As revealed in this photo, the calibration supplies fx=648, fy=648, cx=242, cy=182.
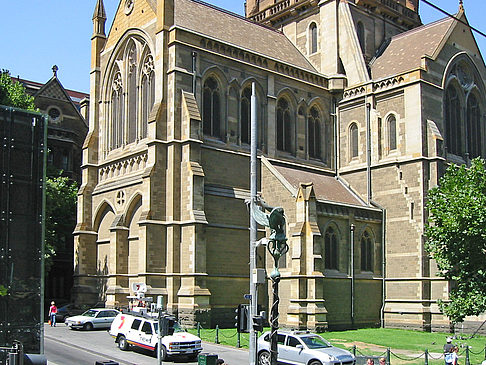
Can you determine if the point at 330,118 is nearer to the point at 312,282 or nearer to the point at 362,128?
the point at 362,128

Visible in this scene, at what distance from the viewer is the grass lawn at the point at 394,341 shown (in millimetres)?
28455

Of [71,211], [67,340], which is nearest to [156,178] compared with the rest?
[67,340]

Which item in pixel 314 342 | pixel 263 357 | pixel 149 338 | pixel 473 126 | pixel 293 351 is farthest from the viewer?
pixel 473 126

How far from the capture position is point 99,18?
151 ft

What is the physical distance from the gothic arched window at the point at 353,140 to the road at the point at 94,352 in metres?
19.6

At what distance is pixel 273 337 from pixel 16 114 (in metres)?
6.97

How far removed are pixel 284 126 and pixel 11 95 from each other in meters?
17.9

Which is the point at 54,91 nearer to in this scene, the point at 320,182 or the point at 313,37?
the point at 313,37

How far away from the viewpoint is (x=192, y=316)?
3397 cm

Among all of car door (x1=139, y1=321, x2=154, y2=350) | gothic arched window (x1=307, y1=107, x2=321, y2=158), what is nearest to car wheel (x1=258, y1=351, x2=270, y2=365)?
car door (x1=139, y1=321, x2=154, y2=350)

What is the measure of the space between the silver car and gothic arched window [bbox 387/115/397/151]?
20.7m

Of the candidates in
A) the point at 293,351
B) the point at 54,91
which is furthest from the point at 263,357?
the point at 54,91

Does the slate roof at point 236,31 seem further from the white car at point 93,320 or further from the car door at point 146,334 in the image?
the car door at point 146,334

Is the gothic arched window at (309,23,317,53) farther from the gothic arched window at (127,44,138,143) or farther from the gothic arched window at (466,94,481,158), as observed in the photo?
the gothic arched window at (127,44,138,143)
